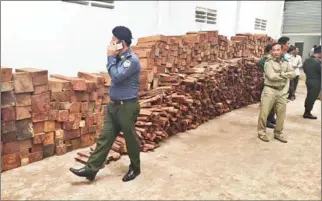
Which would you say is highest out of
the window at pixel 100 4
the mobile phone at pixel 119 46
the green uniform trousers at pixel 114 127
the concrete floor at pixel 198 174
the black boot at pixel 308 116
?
the window at pixel 100 4

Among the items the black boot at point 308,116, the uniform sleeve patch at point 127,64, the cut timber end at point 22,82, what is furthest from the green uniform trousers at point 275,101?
the cut timber end at point 22,82

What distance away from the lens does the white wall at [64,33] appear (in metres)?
5.27

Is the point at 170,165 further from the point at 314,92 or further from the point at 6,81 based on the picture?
the point at 314,92

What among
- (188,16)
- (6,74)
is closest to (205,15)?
(188,16)

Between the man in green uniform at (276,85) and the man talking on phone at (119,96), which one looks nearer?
the man talking on phone at (119,96)

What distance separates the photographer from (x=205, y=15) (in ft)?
31.8

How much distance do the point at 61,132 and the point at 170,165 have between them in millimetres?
1467

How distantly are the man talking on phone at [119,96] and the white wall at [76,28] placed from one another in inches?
112

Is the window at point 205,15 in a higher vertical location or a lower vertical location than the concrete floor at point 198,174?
higher

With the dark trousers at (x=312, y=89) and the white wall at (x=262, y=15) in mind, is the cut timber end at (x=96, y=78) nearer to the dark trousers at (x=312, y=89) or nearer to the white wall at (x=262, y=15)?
the dark trousers at (x=312, y=89)

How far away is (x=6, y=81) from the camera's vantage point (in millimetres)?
3406

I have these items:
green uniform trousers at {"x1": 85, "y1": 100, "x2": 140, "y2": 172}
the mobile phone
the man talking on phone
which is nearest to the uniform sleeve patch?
the man talking on phone

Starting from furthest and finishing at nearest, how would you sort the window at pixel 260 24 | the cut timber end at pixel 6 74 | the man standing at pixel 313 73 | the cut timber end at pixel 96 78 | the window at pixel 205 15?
1. the window at pixel 260 24
2. the window at pixel 205 15
3. the man standing at pixel 313 73
4. the cut timber end at pixel 96 78
5. the cut timber end at pixel 6 74

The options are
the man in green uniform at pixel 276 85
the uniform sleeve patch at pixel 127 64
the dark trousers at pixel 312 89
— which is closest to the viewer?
the uniform sleeve patch at pixel 127 64
